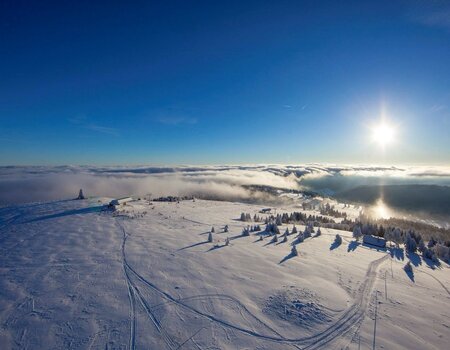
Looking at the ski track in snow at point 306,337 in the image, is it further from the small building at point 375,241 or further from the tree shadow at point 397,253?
the small building at point 375,241

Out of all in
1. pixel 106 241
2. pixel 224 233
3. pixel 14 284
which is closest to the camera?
pixel 14 284

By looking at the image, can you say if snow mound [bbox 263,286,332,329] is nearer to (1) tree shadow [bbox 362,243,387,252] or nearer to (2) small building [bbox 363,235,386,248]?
(1) tree shadow [bbox 362,243,387,252]

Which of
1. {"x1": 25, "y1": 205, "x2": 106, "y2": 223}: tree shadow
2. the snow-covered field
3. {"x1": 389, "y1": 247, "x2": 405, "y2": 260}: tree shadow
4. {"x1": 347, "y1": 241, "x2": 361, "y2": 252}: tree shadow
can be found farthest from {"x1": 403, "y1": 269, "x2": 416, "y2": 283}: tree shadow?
{"x1": 25, "y1": 205, "x2": 106, "y2": 223}: tree shadow

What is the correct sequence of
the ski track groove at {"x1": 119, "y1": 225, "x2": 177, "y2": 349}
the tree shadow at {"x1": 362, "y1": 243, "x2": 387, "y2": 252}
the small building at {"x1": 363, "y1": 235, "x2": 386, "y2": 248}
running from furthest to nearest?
the small building at {"x1": 363, "y1": 235, "x2": 386, "y2": 248} → the tree shadow at {"x1": 362, "y1": 243, "x2": 387, "y2": 252} → the ski track groove at {"x1": 119, "y1": 225, "x2": 177, "y2": 349}

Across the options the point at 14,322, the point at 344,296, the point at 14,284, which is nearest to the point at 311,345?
the point at 344,296

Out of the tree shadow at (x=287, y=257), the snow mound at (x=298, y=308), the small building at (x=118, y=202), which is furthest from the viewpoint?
the small building at (x=118, y=202)

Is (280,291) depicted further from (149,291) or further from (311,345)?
(149,291)

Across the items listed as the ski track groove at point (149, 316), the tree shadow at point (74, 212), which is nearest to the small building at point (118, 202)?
the tree shadow at point (74, 212)

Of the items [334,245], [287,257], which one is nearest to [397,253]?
[334,245]
